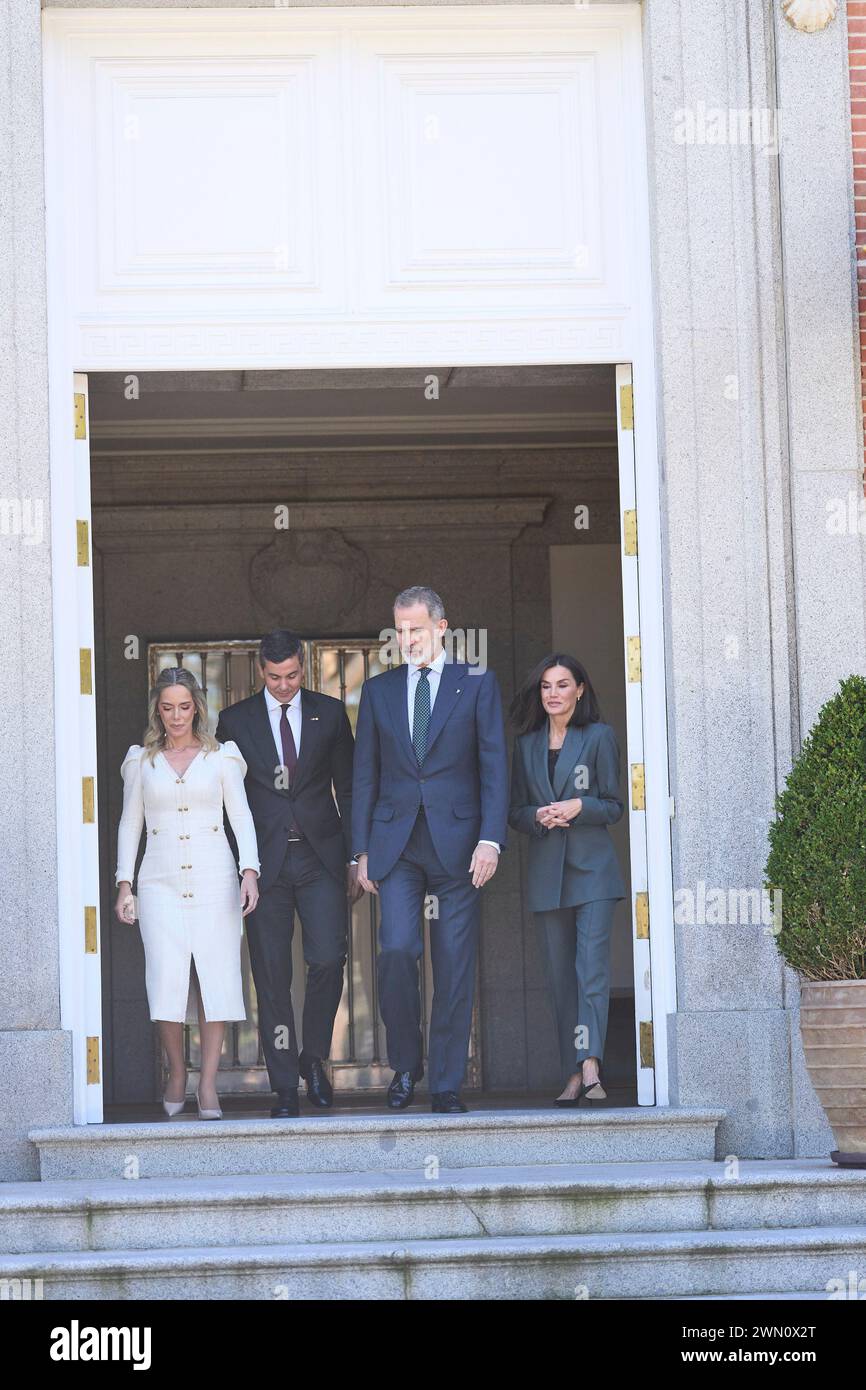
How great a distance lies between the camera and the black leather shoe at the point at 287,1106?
27.7 feet

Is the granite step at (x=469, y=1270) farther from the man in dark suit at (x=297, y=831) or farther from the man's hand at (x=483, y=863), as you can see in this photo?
the man in dark suit at (x=297, y=831)

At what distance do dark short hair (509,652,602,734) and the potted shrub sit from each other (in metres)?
1.49

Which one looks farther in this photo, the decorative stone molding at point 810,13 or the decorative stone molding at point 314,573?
the decorative stone molding at point 314,573

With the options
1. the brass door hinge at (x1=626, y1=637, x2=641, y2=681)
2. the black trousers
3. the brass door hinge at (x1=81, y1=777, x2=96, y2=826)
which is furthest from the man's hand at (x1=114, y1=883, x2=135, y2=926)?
the brass door hinge at (x1=626, y1=637, x2=641, y2=681)

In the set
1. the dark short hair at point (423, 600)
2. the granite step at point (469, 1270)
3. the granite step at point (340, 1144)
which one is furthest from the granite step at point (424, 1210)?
the dark short hair at point (423, 600)

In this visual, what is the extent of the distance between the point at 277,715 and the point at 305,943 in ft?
3.17

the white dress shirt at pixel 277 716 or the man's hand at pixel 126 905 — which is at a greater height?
the white dress shirt at pixel 277 716

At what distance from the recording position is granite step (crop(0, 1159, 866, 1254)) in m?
6.91

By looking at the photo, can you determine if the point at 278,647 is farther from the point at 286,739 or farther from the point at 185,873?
the point at 185,873

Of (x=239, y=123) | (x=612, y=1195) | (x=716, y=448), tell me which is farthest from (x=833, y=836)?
(x=239, y=123)

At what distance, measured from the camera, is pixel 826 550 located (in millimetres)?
8359

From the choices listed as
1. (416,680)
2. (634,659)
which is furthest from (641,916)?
(416,680)

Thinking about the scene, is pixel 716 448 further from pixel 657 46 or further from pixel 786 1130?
pixel 786 1130
